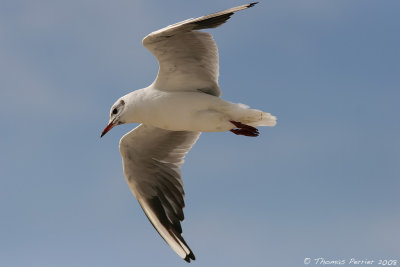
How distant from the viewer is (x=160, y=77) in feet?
28.0

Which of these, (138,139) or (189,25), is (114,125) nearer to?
(138,139)

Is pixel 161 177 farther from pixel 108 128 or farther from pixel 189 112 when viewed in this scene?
pixel 189 112

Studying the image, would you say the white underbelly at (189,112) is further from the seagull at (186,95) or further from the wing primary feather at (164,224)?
the wing primary feather at (164,224)

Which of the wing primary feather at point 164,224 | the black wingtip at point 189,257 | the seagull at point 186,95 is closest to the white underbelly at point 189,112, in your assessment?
the seagull at point 186,95

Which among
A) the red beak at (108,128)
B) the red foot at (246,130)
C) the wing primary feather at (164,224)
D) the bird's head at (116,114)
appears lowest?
the wing primary feather at (164,224)

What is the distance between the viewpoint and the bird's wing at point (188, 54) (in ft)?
25.5

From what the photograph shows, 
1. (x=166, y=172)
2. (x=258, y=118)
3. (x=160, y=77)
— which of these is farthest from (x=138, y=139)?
(x=258, y=118)

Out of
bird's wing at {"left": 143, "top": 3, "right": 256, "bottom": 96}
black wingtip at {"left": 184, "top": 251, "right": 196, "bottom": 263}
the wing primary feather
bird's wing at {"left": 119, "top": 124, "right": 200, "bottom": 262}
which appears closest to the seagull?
bird's wing at {"left": 143, "top": 3, "right": 256, "bottom": 96}

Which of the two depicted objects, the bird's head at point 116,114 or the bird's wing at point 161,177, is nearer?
the bird's head at point 116,114

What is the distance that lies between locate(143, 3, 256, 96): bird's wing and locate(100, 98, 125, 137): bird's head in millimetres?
539

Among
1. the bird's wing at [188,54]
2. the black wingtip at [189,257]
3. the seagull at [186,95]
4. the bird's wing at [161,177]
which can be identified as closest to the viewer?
the bird's wing at [188,54]

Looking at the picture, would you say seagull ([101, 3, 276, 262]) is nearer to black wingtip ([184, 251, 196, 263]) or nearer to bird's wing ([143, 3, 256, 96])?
bird's wing ([143, 3, 256, 96])

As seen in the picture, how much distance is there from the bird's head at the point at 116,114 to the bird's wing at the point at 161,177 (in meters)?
0.89

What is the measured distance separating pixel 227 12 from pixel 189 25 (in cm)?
51
